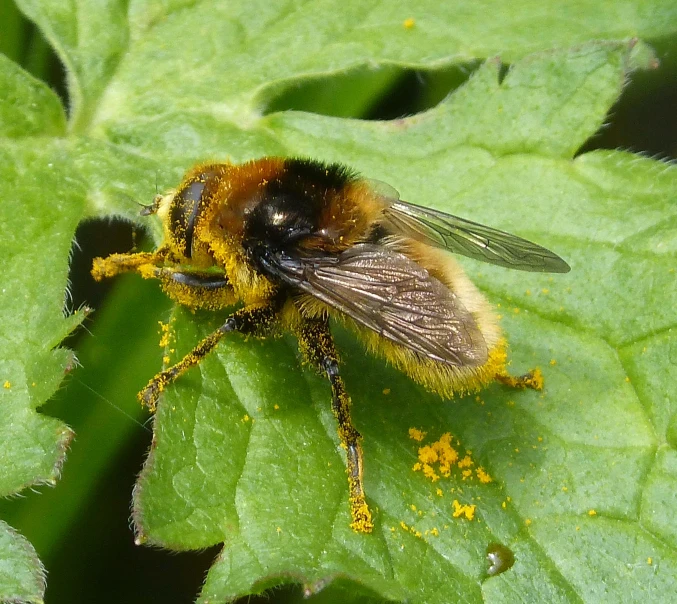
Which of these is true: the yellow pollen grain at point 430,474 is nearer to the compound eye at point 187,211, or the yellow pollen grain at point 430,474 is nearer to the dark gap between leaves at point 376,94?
the compound eye at point 187,211

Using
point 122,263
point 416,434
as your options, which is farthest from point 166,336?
point 416,434

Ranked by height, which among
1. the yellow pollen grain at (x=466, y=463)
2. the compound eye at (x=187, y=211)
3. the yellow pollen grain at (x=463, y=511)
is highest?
the compound eye at (x=187, y=211)

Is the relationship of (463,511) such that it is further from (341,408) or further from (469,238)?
Result: (469,238)

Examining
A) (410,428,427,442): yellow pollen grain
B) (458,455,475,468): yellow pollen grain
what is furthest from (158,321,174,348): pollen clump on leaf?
(458,455,475,468): yellow pollen grain

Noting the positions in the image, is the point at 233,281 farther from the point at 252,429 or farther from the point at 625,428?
the point at 625,428

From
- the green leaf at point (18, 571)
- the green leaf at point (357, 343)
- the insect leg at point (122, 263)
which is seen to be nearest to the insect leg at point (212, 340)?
the green leaf at point (357, 343)

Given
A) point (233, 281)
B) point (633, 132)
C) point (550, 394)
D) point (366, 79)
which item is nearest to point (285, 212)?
point (233, 281)

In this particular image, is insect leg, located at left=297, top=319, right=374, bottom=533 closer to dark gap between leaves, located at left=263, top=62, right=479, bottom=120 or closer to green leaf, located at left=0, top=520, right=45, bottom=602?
green leaf, located at left=0, top=520, right=45, bottom=602
